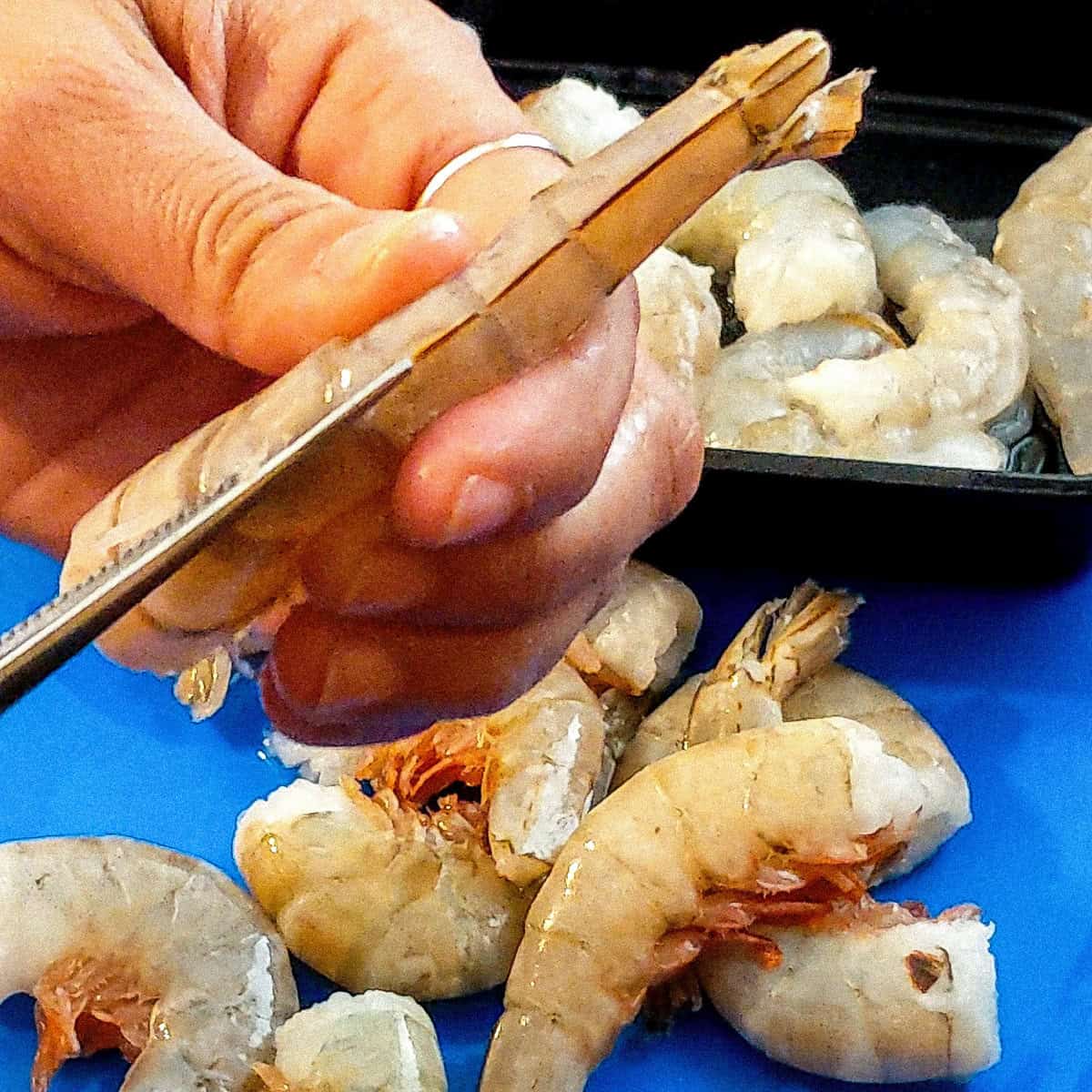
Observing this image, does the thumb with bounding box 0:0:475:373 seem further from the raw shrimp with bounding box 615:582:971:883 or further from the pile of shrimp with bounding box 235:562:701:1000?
the raw shrimp with bounding box 615:582:971:883

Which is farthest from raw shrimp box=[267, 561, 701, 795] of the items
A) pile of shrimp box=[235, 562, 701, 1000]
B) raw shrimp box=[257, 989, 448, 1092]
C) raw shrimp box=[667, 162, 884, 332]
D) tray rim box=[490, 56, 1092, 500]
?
tray rim box=[490, 56, 1092, 500]

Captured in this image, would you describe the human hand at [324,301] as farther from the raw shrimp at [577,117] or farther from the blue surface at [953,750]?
the raw shrimp at [577,117]

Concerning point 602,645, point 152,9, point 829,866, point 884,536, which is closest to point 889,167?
point 884,536

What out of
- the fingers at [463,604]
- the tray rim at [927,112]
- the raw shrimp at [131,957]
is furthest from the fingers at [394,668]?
the tray rim at [927,112]

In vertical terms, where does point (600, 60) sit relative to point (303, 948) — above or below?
above

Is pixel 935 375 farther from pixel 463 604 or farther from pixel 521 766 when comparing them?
pixel 463 604

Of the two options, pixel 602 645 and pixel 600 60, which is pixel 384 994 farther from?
pixel 600 60
